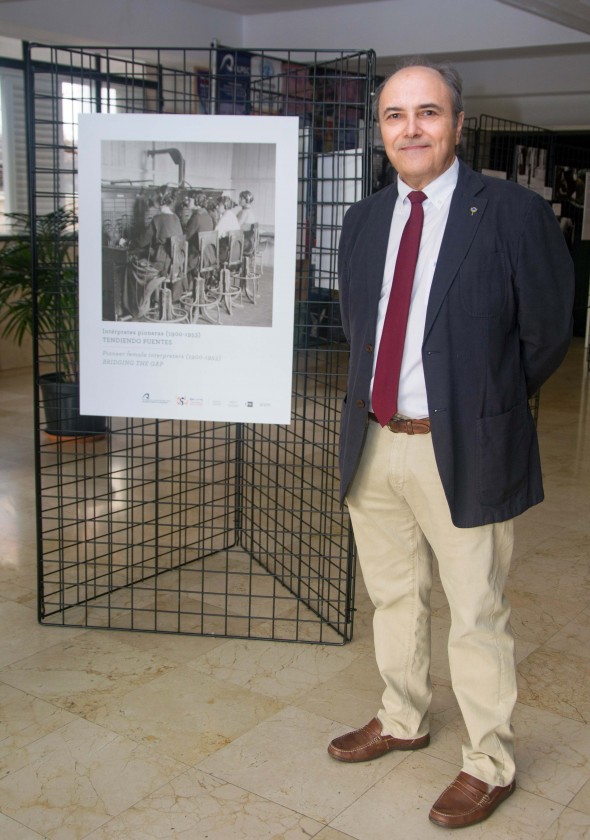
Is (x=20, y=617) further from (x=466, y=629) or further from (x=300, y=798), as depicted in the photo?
(x=466, y=629)

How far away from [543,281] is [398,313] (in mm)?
316

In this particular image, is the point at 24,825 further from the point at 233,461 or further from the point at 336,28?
the point at 336,28

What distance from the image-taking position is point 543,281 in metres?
1.96

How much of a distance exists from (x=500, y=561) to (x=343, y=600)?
1.13m

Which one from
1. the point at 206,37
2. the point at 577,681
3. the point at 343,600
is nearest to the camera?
the point at 577,681

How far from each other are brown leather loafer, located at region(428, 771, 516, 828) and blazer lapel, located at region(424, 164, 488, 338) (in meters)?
1.07

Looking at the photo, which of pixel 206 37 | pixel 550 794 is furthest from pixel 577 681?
pixel 206 37

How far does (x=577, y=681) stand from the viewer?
9.26ft

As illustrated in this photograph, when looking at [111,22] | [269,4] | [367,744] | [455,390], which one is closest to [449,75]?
[455,390]

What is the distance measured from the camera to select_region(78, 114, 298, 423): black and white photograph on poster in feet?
8.56

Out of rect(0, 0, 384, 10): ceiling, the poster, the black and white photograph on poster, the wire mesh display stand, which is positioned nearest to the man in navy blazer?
the black and white photograph on poster

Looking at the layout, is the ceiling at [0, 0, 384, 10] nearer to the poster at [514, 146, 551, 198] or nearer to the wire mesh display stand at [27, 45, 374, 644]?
the poster at [514, 146, 551, 198]

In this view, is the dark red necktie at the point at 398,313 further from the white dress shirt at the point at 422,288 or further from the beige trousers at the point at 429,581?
the beige trousers at the point at 429,581

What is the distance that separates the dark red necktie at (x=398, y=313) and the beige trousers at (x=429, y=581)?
127 mm
